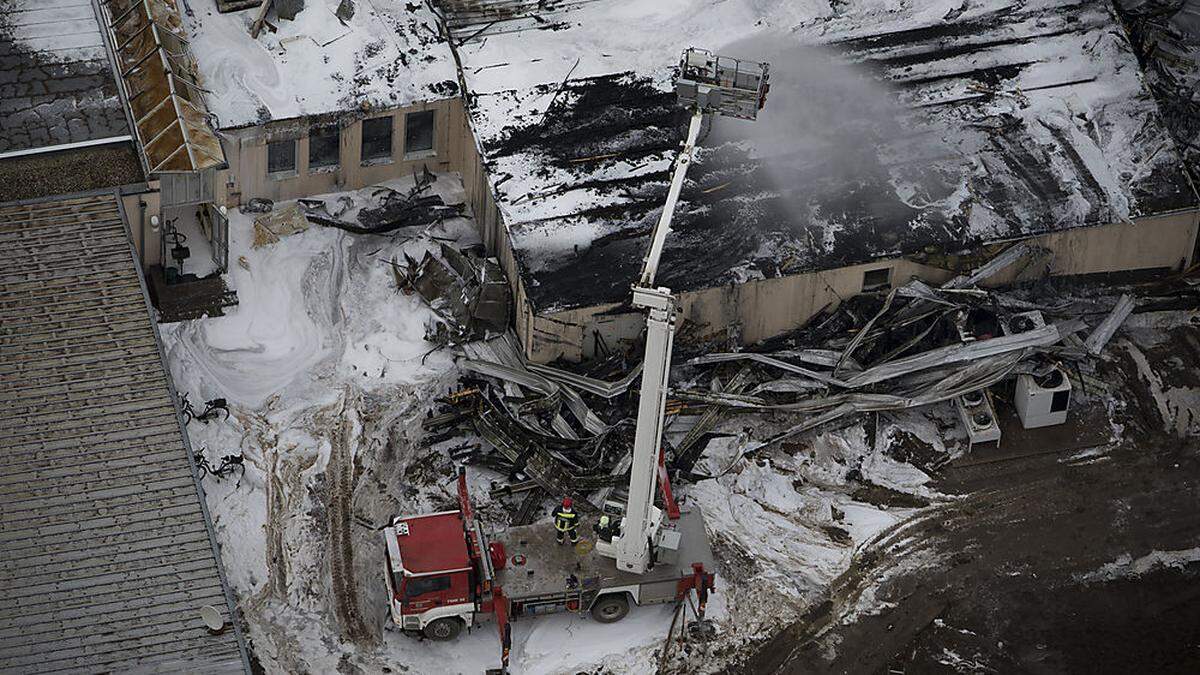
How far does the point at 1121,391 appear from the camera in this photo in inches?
1614

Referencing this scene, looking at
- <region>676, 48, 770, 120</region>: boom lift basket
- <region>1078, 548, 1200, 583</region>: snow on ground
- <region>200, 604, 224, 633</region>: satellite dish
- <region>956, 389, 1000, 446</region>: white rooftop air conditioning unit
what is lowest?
<region>1078, 548, 1200, 583</region>: snow on ground

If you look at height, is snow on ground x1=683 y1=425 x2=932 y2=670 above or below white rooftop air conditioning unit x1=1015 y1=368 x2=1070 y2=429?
below

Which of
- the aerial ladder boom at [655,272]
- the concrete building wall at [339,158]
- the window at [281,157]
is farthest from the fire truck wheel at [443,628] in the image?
the window at [281,157]

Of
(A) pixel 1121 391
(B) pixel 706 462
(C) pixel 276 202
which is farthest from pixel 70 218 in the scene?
(A) pixel 1121 391

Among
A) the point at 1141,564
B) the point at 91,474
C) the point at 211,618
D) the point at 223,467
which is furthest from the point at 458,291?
the point at 1141,564

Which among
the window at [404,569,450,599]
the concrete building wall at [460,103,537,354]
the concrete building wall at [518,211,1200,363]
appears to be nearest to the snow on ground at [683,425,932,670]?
the concrete building wall at [518,211,1200,363]

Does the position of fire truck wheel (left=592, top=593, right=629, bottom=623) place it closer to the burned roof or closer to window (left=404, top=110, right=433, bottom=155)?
the burned roof

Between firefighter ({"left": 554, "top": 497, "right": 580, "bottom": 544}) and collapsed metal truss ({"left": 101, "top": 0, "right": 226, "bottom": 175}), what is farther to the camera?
collapsed metal truss ({"left": 101, "top": 0, "right": 226, "bottom": 175})

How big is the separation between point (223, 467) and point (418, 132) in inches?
379

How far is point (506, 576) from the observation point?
115 feet

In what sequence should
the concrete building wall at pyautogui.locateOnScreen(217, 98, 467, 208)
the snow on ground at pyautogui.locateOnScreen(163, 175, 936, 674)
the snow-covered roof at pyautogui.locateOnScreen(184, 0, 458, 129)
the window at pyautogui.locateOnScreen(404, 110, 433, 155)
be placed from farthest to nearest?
the window at pyautogui.locateOnScreen(404, 110, 433, 155)
the snow-covered roof at pyautogui.locateOnScreen(184, 0, 458, 129)
the concrete building wall at pyautogui.locateOnScreen(217, 98, 467, 208)
the snow on ground at pyautogui.locateOnScreen(163, 175, 936, 674)

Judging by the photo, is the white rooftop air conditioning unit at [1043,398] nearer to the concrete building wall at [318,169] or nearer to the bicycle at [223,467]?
the concrete building wall at [318,169]

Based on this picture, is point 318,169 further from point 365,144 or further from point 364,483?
point 364,483

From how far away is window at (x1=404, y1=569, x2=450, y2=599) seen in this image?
34.2 meters
